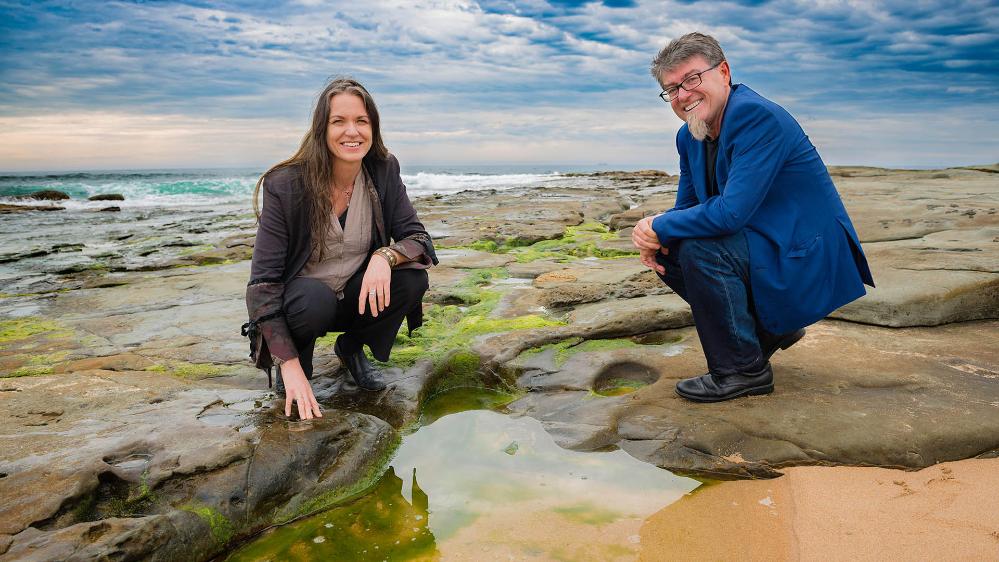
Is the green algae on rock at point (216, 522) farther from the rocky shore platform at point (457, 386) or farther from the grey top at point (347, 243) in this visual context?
the grey top at point (347, 243)

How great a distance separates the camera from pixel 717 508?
93.0 inches

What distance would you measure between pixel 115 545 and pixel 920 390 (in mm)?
3240

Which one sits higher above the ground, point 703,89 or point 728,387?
point 703,89

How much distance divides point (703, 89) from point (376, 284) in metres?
1.73

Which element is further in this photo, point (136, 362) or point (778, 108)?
point (136, 362)

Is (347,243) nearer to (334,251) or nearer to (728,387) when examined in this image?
(334,251)

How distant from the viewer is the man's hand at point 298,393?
2.77 meters

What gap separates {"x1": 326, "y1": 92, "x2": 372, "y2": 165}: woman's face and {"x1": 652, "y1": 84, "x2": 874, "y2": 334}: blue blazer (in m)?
1.49

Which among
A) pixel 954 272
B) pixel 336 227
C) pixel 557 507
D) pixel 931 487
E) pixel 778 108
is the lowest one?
pixel 557 507

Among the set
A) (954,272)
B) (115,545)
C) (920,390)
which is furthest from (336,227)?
(954,272)

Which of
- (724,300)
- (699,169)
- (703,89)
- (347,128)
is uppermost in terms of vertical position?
(703,89)

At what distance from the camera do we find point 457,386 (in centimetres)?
378

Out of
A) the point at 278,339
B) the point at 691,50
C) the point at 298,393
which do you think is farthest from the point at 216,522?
the point at 691,50

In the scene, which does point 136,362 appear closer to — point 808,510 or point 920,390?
point 808,510
